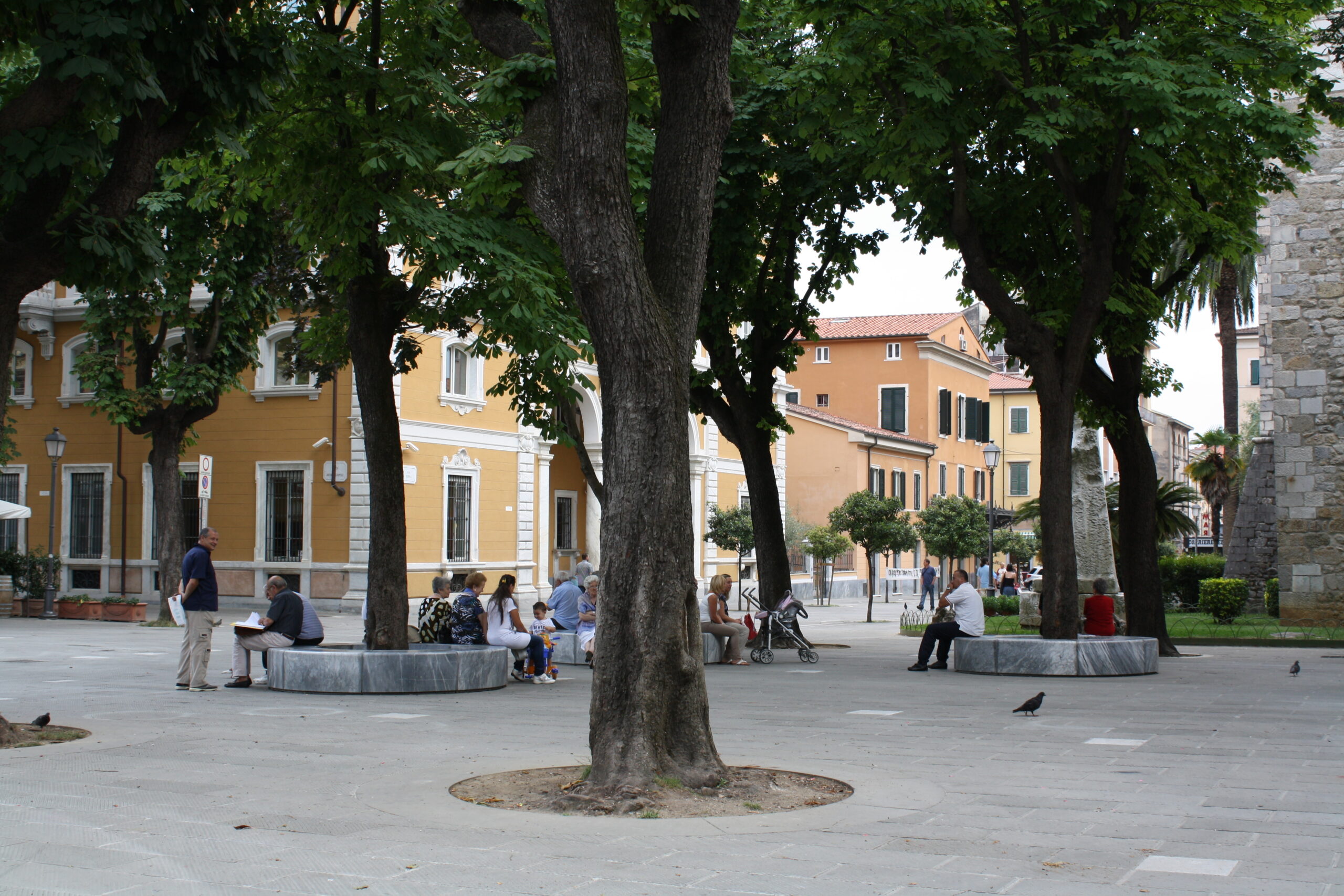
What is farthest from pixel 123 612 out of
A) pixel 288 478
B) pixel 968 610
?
pixel 968 610

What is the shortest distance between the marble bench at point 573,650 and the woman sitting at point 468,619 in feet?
8.94

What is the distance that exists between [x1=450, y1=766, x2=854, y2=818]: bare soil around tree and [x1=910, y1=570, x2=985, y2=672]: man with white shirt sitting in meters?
9.05

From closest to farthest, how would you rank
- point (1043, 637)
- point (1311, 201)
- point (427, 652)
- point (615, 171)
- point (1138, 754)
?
point (615, 171), point (1138, 754), point (427, 652), point (1043, 637), point (1311, 201)

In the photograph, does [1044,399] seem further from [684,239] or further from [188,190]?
[188,190]

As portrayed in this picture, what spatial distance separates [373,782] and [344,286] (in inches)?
286

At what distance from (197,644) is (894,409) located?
49519 millimetres

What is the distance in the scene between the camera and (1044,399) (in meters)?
16.1

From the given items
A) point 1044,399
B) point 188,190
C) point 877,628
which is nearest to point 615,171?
point 1044,399

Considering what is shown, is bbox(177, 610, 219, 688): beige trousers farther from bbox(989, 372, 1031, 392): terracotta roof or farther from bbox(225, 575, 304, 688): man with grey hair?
bbox(989, 372, 1031, 392): terracotta roof

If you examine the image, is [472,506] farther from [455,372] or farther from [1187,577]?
[1187,577]

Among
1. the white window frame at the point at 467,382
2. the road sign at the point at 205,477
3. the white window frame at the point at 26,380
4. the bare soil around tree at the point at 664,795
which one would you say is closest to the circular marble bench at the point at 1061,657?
the bare soil around tree at the point at 664,795

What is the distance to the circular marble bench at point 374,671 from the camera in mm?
13273

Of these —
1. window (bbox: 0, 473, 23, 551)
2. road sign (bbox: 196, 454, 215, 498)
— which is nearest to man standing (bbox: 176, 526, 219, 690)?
road sign (bbox: 196, 454, 215, 498)

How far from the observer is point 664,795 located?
712cm
